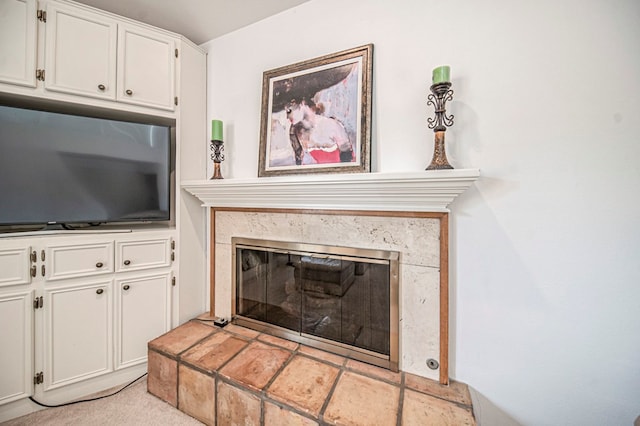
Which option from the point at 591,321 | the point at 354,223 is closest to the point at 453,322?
the point at 591,321

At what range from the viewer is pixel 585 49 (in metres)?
1.00

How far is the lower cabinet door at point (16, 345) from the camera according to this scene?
51.2 inches

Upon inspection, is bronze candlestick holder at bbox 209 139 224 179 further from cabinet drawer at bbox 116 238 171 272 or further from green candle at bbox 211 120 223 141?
cabinet drawer at bbox 116 238 171 272

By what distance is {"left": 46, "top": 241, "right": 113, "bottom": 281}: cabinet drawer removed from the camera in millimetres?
1402

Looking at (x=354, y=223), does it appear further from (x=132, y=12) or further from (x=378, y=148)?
(x=132, y=12)

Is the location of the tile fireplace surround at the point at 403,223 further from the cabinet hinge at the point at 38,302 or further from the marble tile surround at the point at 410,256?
the cabinet hinge at the point at 38,302

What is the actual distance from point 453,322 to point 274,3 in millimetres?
2307

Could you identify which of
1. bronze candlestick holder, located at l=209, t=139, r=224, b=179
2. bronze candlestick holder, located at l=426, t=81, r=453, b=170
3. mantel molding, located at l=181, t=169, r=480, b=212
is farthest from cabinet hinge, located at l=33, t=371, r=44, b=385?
bronze candlestick holder, located at l=426, t=81, r=453, b=170

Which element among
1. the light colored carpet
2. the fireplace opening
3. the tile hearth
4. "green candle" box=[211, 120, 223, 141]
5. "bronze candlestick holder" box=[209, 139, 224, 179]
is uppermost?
"green candle" box=[211, 120, 223, 141]

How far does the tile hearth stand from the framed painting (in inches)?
44.9

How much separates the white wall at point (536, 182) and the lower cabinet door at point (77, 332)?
6.82ft

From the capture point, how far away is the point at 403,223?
1.28m

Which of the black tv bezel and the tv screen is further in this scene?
the black tv bezel

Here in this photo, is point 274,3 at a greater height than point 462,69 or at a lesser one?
greater
